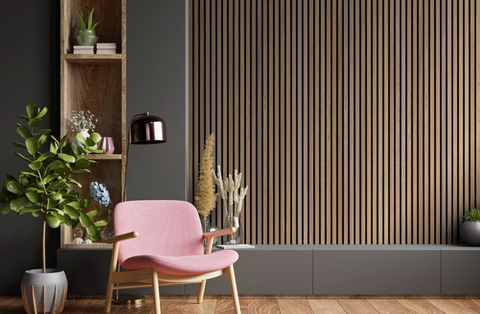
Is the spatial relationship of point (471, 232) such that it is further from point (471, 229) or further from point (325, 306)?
point (325, 306)

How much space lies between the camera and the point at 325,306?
3.73 m

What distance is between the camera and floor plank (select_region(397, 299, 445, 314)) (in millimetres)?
3580

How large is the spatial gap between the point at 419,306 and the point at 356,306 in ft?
1.60

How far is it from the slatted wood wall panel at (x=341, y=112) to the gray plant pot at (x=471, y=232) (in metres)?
0.26

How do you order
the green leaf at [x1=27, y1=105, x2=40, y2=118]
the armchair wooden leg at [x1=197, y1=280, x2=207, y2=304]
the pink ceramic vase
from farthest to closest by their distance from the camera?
the pink ceramic vase, the armchair wooden leg at [x1=197, y1=280, x2=207, y2=304], the green leaf at [x1=27, y1=105, x2=40, y2=118]

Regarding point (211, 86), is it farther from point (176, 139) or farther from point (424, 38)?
point (424, 38)

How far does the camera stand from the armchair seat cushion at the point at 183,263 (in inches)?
116

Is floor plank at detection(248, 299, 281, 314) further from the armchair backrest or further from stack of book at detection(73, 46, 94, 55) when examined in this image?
stack of book at detection(73, 46, 94, 55)

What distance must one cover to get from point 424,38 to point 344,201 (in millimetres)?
1691

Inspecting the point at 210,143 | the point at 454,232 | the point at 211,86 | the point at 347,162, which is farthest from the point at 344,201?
the point at 211,86

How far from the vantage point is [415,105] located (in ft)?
14.7

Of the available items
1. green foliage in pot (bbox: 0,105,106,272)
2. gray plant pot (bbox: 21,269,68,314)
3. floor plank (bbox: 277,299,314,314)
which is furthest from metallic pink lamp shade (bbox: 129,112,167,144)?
floor plank (bbox: 277,299,314,314)

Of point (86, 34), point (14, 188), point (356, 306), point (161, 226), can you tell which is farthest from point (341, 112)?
point (14, 188)

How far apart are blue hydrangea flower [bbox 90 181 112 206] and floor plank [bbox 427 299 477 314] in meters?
2.76
